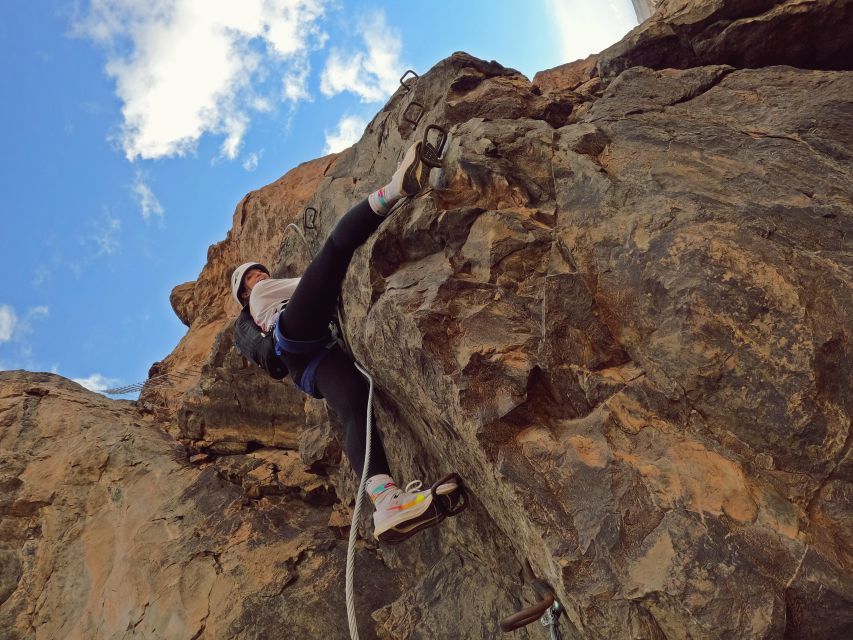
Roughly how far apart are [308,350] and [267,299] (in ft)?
2.33

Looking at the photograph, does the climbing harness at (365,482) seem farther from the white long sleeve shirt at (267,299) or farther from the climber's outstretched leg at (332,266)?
the white long sleeve shirt at (267,299)

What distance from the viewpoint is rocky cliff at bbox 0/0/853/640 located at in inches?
96.6

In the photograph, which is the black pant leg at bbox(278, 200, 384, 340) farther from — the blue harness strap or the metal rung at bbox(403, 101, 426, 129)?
the metal rung at bbox(403, 101, 426, 129)

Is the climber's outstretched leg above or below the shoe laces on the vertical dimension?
above

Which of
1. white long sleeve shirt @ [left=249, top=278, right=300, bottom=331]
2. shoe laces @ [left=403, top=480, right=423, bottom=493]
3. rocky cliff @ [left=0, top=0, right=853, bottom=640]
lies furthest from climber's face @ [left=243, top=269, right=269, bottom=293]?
shoe laces @ [left=403, top=480, right=423, bottom=493]

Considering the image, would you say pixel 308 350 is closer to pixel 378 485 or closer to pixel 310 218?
pixel 378 485

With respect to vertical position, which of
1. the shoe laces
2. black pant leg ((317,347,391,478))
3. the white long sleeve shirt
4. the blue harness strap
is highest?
the white long sleeve shirt

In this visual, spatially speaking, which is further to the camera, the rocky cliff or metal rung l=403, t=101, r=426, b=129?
metal rung l=403, t=101, r=426, b=129

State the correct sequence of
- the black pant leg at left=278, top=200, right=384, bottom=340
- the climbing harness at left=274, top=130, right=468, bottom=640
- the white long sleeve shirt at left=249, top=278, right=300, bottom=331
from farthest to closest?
the white long sleeve shirt at left=249, top=278, right=300, bottom=331
the black pant leg at left=278, top=200, right=384, bottom=340
the climbing harness at left=274, top=130, right=468, bottom=640

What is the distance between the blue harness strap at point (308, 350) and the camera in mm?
4391

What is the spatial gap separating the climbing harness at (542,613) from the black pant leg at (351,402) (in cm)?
142

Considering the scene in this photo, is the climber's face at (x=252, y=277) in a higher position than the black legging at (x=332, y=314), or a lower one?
higher

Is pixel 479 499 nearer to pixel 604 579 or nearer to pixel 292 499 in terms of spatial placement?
pixel 604 579

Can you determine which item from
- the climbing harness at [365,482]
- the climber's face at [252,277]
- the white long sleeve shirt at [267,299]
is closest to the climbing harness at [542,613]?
the climbing harness at [365,482]
